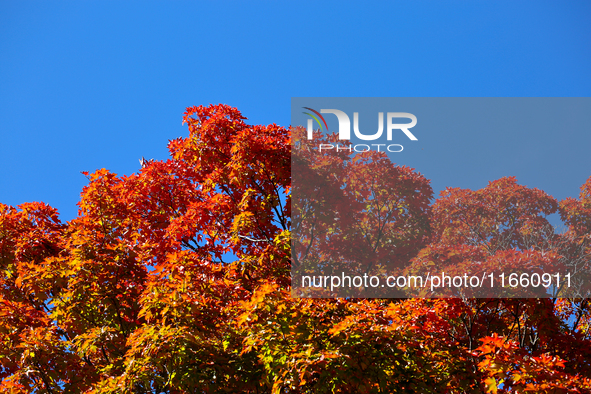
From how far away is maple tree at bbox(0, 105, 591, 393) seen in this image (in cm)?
673

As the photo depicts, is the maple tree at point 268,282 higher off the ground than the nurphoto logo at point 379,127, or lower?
lower

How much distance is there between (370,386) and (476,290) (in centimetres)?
409

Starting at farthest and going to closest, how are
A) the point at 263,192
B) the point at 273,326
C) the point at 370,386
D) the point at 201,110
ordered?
the point at 201,110, the point at 263,192, the point at 273,326, the point at 370,386

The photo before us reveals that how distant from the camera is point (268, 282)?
8867 millimetres

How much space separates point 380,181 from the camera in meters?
11.5

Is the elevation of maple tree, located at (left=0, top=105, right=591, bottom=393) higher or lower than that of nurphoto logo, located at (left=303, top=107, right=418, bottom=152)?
lower

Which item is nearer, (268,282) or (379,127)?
(268,282)

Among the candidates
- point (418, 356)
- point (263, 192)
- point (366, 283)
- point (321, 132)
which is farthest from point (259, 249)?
point (418, 356)

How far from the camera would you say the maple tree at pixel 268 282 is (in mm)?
6734

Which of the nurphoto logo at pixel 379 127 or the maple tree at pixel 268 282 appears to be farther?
the nurphoto logo at pixel 379 127

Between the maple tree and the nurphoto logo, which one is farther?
the nurphoto logo

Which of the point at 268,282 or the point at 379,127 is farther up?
the point at 379,127

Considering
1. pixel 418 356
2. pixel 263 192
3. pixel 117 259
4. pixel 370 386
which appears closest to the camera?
pixel 370 386

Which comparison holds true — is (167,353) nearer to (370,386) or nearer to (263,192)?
(370,386)
